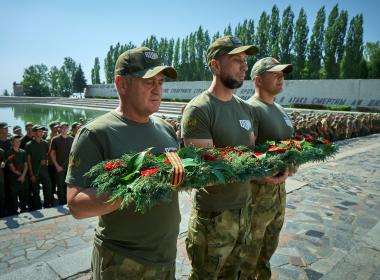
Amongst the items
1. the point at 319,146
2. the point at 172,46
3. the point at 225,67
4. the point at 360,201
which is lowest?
the point at 360,201

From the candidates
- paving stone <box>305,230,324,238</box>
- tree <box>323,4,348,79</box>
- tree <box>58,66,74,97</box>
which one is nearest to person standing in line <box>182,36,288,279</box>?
paving stone <box>305,230,324,238</box>

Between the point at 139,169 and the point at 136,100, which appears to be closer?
the point at 139,169

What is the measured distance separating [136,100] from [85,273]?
2.45 meters

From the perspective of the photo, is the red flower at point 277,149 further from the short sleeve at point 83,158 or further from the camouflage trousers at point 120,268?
the short sleeve at point 83,158

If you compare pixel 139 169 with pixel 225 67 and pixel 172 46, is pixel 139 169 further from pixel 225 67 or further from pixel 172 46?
pixel 172 46

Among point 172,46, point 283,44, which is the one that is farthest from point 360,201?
point 172,46

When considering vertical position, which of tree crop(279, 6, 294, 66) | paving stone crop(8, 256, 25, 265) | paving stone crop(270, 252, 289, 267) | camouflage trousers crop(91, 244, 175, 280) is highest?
tree crop(279, 6, 294, 66)

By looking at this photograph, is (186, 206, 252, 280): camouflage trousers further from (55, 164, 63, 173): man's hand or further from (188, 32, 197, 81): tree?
(188, 32, 197, 81): tree

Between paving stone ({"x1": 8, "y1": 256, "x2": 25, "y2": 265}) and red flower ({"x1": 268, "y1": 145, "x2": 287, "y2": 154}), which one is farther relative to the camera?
paving stone ({"x1": 8, "y1": 256, "x2": 25, "y2": 265})

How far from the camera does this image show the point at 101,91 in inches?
2613

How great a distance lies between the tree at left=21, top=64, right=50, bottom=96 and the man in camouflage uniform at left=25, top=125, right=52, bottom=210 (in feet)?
266

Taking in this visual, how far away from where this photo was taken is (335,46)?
131 ft

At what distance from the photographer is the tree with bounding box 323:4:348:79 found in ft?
130

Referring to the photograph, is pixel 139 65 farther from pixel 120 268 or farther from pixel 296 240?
pixel 296 240
